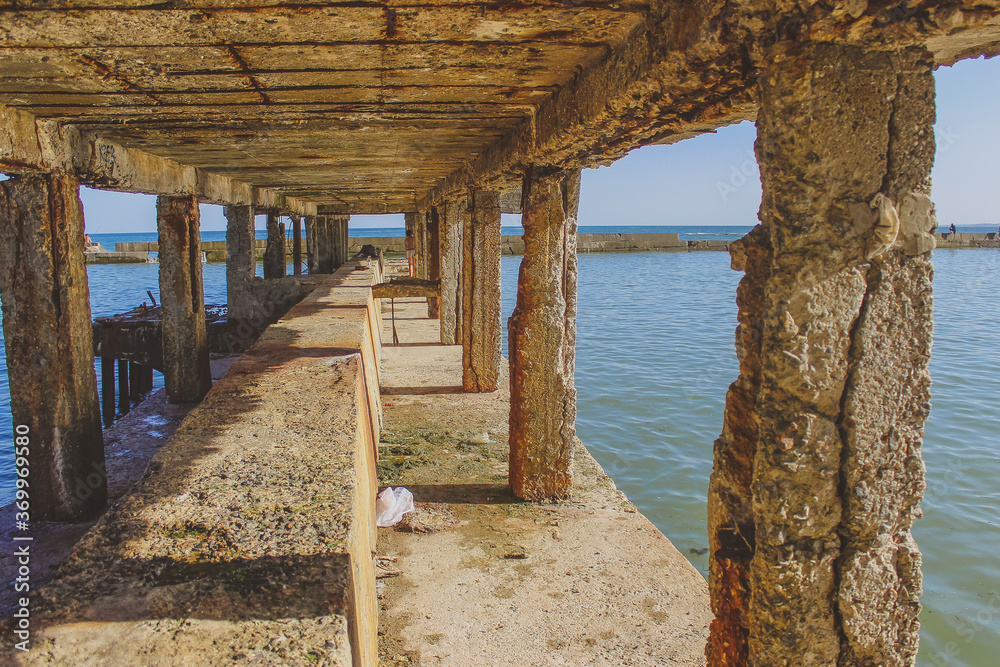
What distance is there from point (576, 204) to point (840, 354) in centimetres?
358

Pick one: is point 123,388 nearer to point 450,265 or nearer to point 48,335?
point 450,265

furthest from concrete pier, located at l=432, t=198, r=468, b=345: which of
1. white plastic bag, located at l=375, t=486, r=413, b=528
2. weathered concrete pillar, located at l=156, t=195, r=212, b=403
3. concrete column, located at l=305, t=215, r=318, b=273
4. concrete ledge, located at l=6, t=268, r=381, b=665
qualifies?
concrete column, located at l=305, t=215, r=318, b=273

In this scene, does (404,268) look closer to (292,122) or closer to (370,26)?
(292,122)

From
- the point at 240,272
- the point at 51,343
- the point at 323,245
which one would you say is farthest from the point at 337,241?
the point at 51,343

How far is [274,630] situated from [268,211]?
1202cm

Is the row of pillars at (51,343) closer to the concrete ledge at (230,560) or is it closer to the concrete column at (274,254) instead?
the concrete ledge at (230,560)

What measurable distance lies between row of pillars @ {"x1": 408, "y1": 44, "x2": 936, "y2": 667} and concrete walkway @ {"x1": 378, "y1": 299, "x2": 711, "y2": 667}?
1.81 m

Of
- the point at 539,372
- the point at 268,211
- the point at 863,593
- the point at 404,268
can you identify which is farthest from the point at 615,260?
the point at 863,593

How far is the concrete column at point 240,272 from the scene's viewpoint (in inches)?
436

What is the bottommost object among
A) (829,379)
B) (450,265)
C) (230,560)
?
(230,560)

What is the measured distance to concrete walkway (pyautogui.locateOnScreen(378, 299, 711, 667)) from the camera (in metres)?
3.78

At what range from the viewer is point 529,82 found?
3549 mm

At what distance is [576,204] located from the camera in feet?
Result: 17.4

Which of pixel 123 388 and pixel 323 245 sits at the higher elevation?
pixel 323 245
